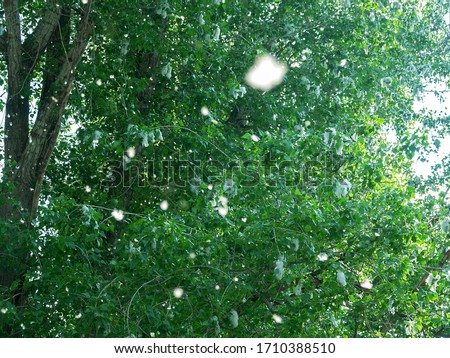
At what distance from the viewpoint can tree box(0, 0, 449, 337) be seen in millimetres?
6000

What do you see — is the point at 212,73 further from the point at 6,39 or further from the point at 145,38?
the point at 6,39

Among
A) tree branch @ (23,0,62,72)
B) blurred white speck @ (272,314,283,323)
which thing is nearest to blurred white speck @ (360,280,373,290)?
blurred white speck @ (272,314,283,323)

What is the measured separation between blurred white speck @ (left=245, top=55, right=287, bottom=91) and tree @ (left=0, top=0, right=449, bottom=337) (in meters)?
0.09

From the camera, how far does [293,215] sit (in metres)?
5.76

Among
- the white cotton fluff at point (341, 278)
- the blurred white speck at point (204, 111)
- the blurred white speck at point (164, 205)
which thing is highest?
the blurred white speck at point (204, 111)

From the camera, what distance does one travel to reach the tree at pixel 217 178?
6.00m

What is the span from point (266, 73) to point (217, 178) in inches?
96.6

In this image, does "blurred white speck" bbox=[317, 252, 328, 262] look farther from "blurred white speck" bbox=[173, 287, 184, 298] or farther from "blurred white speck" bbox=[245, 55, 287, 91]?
"blurred white speck" bbox=[245, 55, 287, 91]

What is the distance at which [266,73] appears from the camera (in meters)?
8.42

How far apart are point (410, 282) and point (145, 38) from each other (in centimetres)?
314

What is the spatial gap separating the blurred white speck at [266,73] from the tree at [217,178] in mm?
85

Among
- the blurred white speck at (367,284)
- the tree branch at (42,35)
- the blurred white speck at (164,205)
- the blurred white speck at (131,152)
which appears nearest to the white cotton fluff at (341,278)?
the blurred white speck at (367,284)

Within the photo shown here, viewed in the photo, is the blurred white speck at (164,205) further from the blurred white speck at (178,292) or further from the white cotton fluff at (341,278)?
the white cotton fluff at (341,278)
